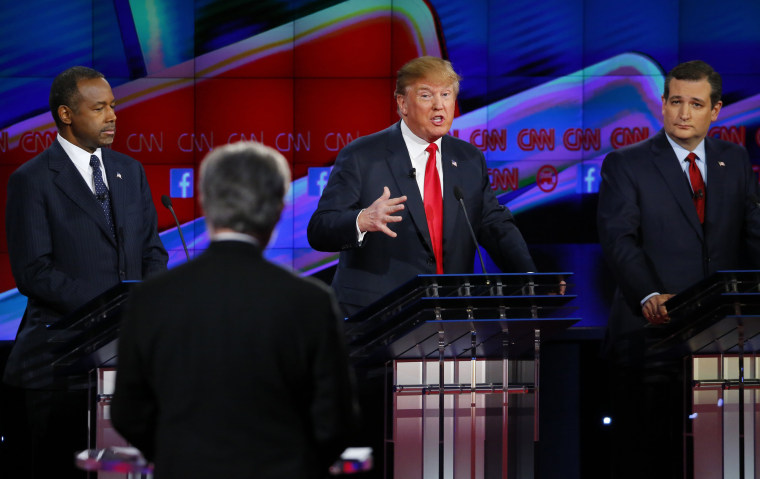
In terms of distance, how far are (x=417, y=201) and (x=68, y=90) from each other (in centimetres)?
123

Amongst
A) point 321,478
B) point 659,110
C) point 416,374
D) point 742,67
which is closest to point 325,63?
point 659,110

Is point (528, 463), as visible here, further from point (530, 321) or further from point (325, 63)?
point (325, 63)

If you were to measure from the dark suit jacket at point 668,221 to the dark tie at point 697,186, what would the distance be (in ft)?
0.08

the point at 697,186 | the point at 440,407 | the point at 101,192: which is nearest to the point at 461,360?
the point at 440,407

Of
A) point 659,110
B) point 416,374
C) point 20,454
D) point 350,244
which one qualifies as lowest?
point 20,454

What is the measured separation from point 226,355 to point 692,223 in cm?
236

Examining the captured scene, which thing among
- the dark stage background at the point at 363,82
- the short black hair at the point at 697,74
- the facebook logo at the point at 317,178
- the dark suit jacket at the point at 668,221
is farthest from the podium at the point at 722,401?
the facebook logo at the point at 317,178

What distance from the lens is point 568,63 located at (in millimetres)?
7836

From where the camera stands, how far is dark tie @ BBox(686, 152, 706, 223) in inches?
150

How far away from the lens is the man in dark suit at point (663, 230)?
11.6 feet

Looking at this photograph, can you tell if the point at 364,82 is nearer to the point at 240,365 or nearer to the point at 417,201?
the point at 417,201

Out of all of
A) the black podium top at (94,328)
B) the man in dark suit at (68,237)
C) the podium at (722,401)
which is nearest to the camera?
the black podium top at (94,328)

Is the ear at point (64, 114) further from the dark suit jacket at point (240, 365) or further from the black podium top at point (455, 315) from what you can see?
the dark suit jacket at point (240, 365)

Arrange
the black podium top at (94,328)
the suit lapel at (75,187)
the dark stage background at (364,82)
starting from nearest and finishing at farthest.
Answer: the black podium top at (94,328) < the suit lapel at (75,187) < the dark stage background at (364,82)
